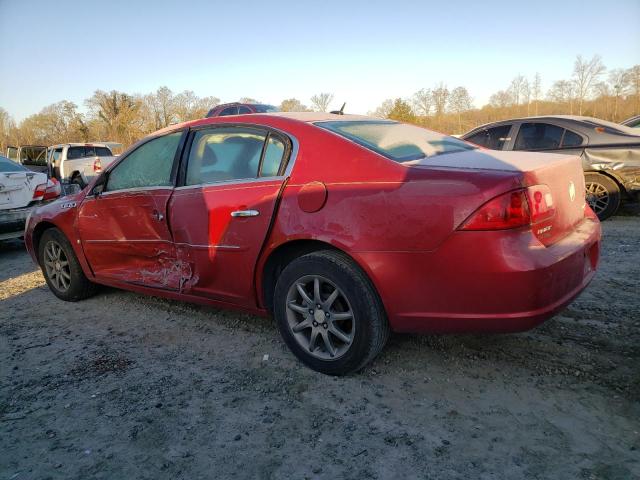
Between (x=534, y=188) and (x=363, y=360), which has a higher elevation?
(x=534, y=188)

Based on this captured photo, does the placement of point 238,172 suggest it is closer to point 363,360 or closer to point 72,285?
point 363,360

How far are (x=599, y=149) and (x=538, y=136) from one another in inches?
33.5

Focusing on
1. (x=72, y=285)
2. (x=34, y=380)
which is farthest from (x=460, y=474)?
(x=72, y=285)

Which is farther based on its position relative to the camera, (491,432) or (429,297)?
(429,297)

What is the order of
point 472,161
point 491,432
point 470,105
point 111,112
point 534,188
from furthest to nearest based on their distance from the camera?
point 111,112, point 470,105, point 472,161, point 534,188, point 491,432

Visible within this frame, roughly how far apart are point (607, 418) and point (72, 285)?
4.31 m

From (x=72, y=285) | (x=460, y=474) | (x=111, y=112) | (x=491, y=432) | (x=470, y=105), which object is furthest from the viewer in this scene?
(x=111, y=112)

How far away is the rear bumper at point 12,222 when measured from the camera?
6.89m

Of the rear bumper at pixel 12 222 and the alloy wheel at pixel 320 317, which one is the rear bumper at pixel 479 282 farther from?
the rear bumper at pixel 12 222

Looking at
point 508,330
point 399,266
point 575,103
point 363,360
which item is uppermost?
point 575,103

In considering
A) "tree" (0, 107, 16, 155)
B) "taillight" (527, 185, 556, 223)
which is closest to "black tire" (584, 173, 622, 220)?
"taillight" (527, 185, 556, 223)

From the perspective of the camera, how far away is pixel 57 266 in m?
4.60

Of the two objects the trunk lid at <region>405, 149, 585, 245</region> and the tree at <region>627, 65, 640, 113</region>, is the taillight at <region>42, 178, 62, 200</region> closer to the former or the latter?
the trunk lid at <region>405, 149, 585, 245</region>

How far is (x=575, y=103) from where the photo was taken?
43688mm
